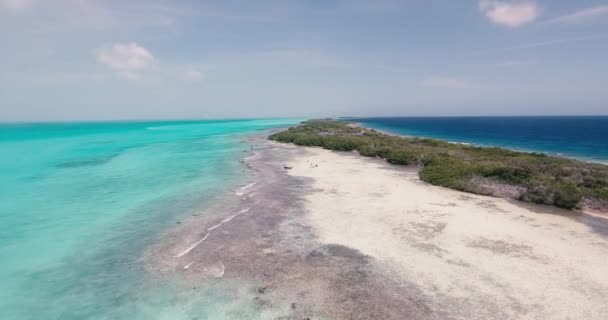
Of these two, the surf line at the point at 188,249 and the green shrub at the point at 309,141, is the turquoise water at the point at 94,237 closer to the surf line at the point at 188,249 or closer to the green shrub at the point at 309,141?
the surf line at the point at 188,249

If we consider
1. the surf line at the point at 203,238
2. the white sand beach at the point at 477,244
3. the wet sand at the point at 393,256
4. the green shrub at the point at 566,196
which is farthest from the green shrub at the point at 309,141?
the green shrub at the point at 566,196

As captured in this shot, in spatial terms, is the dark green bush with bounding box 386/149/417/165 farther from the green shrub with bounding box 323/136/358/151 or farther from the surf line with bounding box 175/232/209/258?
the surf line with bounding box 175/232/209/258

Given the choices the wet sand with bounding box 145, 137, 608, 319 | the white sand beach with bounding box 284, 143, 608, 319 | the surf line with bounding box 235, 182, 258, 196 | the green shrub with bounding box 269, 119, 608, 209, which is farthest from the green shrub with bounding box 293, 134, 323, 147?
the wet sand with bounding box 145, 137, 608, 319

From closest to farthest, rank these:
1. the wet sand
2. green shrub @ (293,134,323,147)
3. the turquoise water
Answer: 1. the wet sand
2. the turquoise water
3. green shrub @ (293,134,323,147)

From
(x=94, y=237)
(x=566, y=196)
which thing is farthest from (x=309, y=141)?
(x=94, y=237)

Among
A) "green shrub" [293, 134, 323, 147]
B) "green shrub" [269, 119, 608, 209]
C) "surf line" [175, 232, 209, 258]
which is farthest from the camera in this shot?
"green shrub" [293, 134, 323, 147]

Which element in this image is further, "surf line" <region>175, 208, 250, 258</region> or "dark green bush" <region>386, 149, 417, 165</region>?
"dark green bush" <region>386, 149, 417, 165</region>
